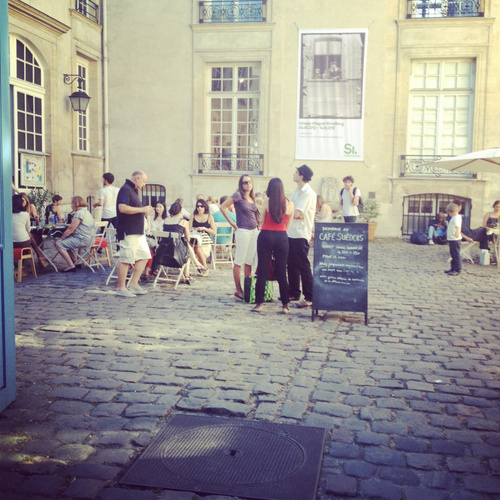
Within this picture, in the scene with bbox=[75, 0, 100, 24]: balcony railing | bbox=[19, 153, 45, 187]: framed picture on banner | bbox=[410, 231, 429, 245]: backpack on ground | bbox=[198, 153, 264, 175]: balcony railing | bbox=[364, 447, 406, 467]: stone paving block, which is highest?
bbox=[75, 0, 100, 24]: balcony railing

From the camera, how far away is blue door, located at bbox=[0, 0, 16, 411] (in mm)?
3789

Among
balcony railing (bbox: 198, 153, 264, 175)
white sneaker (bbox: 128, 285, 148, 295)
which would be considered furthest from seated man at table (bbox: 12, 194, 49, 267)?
balcony railing (bbox: 198, 153, 264, 175)

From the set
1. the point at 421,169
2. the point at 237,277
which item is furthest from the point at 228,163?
the point at 237,277

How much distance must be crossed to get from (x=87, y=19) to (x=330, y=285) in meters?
14.9

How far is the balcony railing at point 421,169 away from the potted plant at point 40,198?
10.5 m

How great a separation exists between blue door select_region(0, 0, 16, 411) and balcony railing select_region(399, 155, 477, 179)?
16.3 metres

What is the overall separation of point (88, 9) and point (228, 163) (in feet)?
21.2

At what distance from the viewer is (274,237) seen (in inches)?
281

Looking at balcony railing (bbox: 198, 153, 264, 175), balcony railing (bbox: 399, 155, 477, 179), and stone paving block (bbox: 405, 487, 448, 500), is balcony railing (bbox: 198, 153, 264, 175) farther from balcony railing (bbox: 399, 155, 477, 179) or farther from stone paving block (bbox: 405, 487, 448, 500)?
stone paving block (bbox: 405, 487, 448, 500)

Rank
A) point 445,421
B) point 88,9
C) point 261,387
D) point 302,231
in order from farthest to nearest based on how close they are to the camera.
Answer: point 88,9
point 302,231
point 261,387
point 445,421

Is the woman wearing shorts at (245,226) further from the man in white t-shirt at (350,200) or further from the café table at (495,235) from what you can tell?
the man in white t-shirt at (350,200)

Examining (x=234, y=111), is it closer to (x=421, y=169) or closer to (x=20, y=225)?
(x=421, y=169)

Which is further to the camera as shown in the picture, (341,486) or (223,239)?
(223,239)

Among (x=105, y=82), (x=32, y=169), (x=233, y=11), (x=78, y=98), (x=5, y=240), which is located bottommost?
(x=5, y=240)
